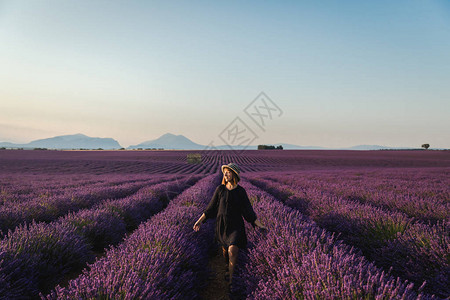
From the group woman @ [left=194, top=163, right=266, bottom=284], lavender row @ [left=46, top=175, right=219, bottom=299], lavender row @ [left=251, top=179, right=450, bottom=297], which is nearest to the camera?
lavender row @ [left=46, top=175, right=219, bottom=299]

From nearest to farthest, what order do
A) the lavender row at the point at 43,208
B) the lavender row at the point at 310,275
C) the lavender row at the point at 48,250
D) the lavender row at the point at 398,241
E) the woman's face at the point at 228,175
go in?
the lavender row at the point at 310,275, the lavender row at the point at 48,250, the lavender row at the point at 398,241, the woman's face at the point at 228,175, the lavender row at the point at 43,208

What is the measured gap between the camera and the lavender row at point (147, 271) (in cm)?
156

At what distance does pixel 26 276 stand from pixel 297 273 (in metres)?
2.75

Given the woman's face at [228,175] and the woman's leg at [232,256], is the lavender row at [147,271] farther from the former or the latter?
the woman's face at [228,175]

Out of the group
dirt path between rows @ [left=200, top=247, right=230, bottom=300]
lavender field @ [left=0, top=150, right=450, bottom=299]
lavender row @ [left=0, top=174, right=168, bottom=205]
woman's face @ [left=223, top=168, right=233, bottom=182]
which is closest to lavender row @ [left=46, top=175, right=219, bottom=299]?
lavender field @ [left=0, top=150, right=450, bottom=299]

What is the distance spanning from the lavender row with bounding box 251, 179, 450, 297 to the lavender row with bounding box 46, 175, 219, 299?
7.49 feet

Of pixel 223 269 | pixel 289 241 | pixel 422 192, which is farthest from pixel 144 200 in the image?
pixel 422 192

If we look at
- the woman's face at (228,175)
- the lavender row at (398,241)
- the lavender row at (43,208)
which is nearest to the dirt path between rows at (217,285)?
the woman's face at (228,175)

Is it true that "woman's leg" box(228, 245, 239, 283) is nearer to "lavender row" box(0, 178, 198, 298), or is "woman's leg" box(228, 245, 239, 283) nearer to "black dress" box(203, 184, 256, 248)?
"black dress" box(203, 184, 256, 248)

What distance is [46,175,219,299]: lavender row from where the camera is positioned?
1556mm

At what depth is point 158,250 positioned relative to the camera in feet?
7.33

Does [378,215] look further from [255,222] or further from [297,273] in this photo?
[297,273]

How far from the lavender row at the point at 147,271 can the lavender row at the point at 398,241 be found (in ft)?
7.49

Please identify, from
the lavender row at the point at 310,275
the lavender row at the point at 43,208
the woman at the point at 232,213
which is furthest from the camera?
the lavender row at the point at 43,208
